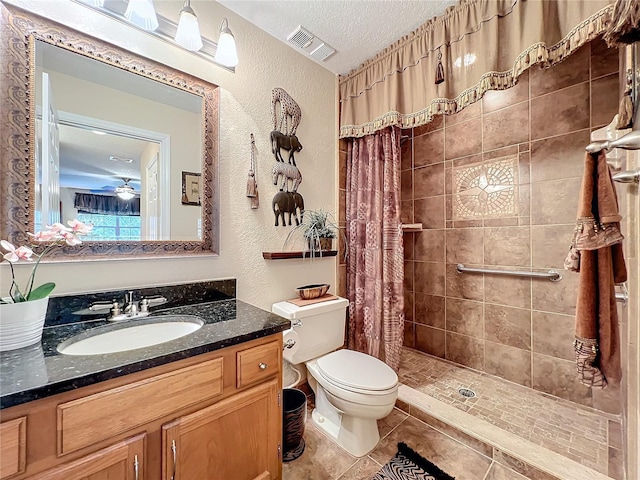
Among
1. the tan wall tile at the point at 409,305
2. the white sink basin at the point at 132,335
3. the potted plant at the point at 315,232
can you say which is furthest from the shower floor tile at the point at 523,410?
the white sink basin at the point at 132,335

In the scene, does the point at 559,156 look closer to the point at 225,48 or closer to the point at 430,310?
the point at 430,310

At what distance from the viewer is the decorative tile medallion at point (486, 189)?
1.94 metres

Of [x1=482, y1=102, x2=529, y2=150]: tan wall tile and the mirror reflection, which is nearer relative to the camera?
the mirror reflection

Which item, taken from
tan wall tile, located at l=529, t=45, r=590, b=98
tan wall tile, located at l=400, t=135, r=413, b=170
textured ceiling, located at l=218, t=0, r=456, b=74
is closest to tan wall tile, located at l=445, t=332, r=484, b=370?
tan wall tile, located at l=400, t=135, r=413, b=170

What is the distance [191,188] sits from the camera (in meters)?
1.38

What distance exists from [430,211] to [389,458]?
1840 millimetres

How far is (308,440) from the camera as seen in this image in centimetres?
148

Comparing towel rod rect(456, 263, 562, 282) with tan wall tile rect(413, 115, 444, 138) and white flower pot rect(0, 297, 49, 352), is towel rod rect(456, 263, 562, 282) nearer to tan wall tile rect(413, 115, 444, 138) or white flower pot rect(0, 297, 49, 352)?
tan wall tile rect(413, 115, 444, 138)

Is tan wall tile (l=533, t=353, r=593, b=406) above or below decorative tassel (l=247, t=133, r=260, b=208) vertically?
below

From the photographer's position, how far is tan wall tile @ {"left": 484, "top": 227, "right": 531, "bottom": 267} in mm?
1879

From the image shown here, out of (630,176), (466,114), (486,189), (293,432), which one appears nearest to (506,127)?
(466,114)

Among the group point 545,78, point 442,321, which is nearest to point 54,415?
point 442,321

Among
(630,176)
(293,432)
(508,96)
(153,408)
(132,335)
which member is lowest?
(293,432)

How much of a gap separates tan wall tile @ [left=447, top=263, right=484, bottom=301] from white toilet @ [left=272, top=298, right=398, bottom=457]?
1081 millimetres
